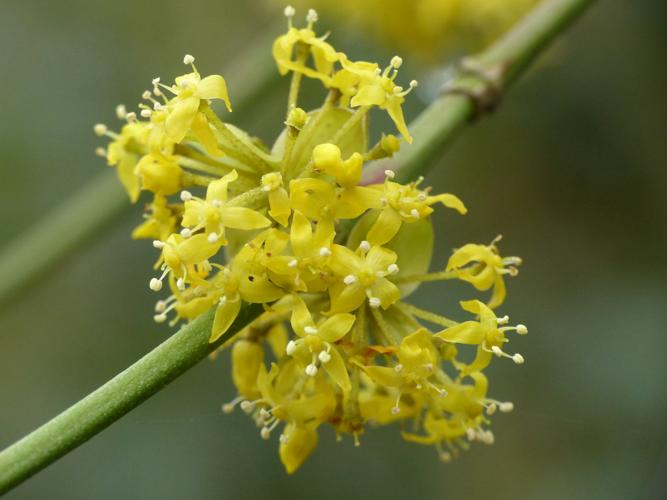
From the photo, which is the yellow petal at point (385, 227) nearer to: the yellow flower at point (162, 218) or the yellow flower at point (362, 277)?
the yellow flower at point (362, 277)

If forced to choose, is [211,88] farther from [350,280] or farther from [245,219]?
[350,280]

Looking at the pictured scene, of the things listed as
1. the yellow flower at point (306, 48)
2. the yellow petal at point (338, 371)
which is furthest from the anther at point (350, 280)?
the yellow flower at point (306, 48)

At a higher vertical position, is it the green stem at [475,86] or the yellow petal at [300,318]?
the green stem at [475,86]

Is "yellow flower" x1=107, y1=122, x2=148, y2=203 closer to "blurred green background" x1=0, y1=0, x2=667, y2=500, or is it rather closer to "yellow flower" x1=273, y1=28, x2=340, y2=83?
"yellow flower" x1=273, y1=28, x2=340, y2=83

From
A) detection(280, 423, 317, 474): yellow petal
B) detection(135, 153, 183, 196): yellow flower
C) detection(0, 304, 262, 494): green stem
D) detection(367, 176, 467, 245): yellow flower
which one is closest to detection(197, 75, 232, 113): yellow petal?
detection(135, 153, 183, 196): yellow flower

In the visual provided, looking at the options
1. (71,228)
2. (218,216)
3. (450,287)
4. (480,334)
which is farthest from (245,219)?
A: (450,287)

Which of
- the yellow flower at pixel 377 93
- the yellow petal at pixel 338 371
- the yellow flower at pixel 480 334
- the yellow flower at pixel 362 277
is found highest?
the yellow flower at pixel 377 93

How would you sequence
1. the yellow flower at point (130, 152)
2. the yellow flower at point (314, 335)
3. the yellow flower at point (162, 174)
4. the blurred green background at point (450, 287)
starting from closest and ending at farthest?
the yellow flower at point (314, 335) → the yellow flower at point (162, 174) → the yellow flower at point (130, 152) → the blurred green background at point (450, 287)
